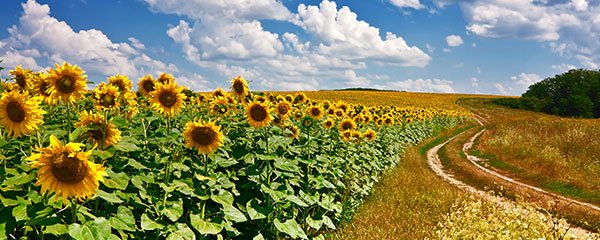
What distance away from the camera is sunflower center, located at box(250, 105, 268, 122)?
18.2 ft

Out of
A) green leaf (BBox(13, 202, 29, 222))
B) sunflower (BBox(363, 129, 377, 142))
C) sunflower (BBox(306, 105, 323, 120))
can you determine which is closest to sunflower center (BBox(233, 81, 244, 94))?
sunflower (BBox(306, 105, 323, 120))

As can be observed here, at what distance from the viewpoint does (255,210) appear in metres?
5.36

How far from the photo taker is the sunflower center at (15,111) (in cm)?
346

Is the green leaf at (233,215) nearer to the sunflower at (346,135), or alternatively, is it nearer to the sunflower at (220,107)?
the sunflower at (220,107)

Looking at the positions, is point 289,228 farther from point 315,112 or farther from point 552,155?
point 552,155

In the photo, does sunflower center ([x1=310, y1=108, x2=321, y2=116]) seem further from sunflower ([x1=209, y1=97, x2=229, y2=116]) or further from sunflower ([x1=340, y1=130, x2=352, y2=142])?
sunflower ([x1=209, y1=97, x2=229, y2=116])

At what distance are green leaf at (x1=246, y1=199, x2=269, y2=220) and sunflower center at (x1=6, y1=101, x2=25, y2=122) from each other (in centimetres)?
260

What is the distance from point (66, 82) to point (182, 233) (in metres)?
1.70

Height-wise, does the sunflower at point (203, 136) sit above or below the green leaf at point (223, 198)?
above

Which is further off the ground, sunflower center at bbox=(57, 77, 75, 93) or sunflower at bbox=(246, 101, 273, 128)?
sunflower center at bbox=(57, 77, 75, 93)

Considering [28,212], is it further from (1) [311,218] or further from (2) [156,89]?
(1) [311,218]

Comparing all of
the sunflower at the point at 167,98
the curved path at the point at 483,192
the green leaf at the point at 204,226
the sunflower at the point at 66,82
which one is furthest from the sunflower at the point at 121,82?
the curved path at the point at 483,192

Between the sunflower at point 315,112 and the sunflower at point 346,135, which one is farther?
the sunflower at point 346,135

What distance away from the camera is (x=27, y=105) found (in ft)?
11.3
